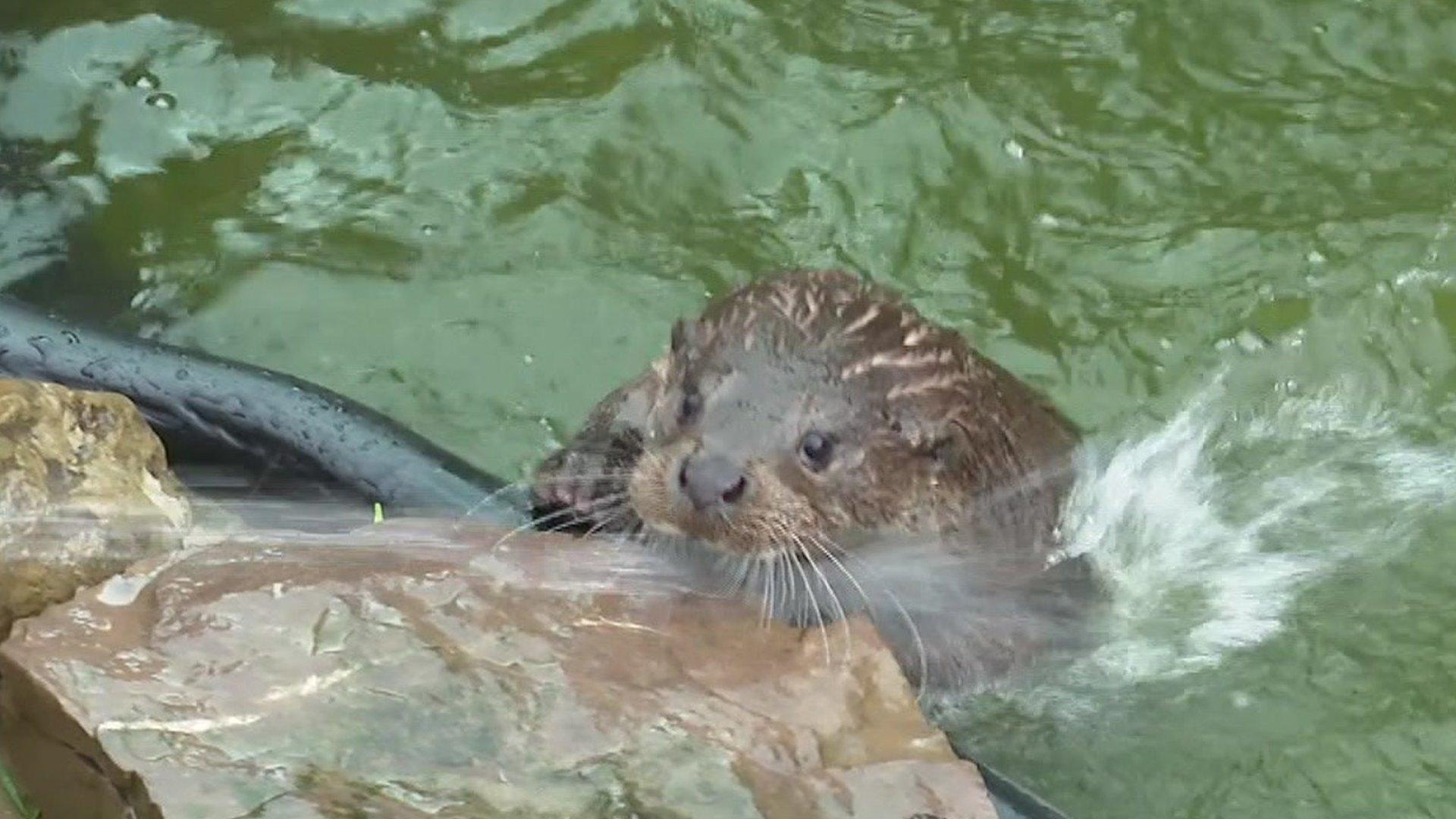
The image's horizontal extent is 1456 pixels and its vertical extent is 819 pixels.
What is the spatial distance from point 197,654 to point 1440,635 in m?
2.62

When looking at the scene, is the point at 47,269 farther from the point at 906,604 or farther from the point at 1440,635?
the point at 1440,635

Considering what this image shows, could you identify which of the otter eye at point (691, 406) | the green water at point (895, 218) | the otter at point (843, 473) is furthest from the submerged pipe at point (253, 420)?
the green water at point (895, 218)

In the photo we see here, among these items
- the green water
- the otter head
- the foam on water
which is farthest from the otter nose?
the green water

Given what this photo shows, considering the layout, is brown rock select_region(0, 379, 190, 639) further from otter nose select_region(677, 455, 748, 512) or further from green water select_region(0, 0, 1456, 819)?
green water select_region(0, 0, 1456, 819)

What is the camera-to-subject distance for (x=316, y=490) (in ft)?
11.1

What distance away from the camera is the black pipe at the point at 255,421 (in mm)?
3340

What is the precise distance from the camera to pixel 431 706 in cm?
266

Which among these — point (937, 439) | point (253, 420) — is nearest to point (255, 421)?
point (253, 420)

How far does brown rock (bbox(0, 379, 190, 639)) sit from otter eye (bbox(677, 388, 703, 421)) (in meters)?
0.79

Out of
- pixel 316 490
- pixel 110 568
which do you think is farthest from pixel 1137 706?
pixel 110 568

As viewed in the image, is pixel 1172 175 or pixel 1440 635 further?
pixel 1172 175

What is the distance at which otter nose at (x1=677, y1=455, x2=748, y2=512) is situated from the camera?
3.04m

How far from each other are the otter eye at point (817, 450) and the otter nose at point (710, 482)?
0.15m

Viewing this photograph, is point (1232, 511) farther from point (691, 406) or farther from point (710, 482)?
point (710, 482)
